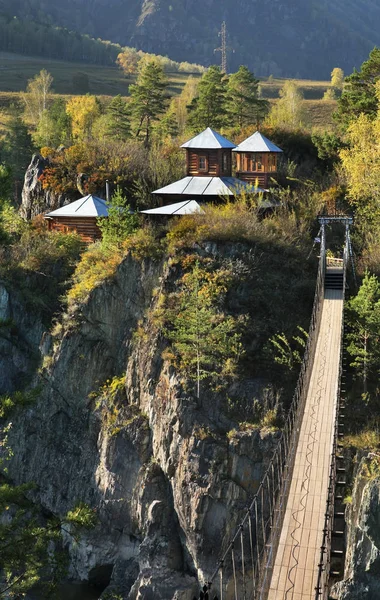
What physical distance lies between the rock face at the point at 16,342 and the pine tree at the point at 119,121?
2081 cm

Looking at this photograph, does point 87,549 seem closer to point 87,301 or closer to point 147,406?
point 147,406

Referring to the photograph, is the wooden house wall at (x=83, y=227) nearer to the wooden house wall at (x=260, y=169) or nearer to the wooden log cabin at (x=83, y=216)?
the wooden log cabin at (x=83, y=216)

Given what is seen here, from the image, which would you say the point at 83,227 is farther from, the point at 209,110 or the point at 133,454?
the point at 209,110

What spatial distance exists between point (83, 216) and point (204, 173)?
5.82 metres

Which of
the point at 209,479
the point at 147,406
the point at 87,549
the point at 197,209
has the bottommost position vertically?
the point at 87,549

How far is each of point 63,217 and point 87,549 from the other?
14561 mm

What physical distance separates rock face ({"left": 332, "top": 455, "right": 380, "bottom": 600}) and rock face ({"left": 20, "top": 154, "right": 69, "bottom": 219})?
22.7m

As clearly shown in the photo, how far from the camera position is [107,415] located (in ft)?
97.1

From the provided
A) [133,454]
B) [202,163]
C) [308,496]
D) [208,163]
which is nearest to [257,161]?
[208,163]

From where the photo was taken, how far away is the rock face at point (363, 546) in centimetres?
2150

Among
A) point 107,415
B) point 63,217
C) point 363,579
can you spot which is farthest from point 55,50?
point 363,579

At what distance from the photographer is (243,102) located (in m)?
52.6

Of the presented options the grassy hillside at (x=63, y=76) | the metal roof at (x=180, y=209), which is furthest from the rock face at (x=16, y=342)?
the grassy hillside at (x=63, y=76)

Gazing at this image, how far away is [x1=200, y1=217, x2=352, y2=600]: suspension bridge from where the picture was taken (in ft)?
54.6
